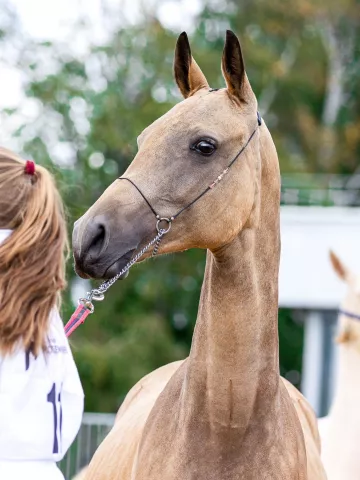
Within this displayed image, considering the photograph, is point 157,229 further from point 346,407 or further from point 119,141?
point 119,141

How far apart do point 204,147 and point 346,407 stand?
10.2 feet

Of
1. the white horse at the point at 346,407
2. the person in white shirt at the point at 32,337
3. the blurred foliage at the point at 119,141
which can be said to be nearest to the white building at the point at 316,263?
the blurred foliage at the point at 119,141

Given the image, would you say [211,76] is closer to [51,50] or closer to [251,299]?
[51,50]

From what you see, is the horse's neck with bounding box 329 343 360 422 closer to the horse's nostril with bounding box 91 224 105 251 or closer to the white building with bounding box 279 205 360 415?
the horse's nostril with bounding box 91 224 105 251

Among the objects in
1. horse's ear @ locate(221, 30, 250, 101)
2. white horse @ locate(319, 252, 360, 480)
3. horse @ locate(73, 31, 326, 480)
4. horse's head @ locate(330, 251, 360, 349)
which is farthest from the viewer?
horse's head @ locate(330, 251, 360, 349)

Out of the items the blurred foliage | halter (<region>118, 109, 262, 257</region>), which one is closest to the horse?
halter (<region>118, 109, 262, 257</region>)

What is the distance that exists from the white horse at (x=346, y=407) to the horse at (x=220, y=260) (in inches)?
79.6

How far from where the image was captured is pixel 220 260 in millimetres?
3389

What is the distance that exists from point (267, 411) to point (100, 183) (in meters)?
14.2

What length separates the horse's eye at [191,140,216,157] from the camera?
10.6 feet

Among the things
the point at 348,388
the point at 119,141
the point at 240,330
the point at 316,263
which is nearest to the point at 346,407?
the point at 348,388

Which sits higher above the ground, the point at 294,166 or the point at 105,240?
the point at 294,166

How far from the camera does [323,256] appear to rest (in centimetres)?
1435

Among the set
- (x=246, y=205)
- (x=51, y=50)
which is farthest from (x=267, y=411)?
(x=51, y=50)
